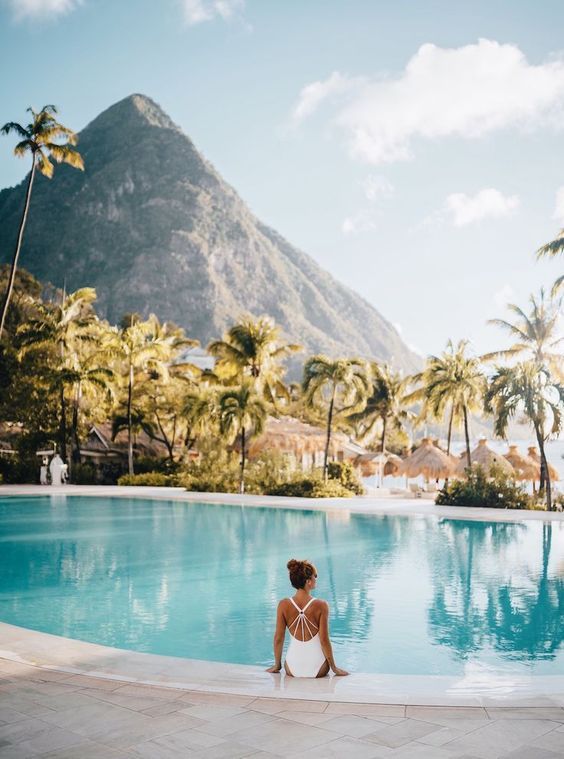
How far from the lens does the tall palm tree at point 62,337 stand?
29656 mm

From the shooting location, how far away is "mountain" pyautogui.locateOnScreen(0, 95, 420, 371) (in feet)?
367

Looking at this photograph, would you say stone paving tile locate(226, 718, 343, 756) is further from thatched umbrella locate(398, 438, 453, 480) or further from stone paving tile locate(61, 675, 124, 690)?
thatched umbrella locate(398, 438, 453, 480)

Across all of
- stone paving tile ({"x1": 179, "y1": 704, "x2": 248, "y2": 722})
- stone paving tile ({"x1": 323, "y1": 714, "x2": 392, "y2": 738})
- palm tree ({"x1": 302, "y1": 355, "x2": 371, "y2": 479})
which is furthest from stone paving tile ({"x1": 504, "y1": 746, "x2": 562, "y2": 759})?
palm tree ({"x1": 302, "y1": 355, "x2": 371, "y2": 479})

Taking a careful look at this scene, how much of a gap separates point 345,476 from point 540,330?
8465 millimetres

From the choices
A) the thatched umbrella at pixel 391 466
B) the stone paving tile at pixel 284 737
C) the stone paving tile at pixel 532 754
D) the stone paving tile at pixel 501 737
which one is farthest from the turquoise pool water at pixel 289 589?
the thatched umbrella at pixel 391 466

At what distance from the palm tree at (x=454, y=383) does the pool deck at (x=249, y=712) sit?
22.6m

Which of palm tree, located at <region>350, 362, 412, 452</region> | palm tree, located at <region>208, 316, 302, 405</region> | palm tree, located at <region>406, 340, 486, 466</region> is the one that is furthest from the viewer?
palm tree, located at <region>350, 362, 412, 452</region>

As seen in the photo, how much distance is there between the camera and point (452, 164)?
4784cm

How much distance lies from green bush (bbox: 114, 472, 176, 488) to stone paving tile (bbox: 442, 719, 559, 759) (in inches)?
977

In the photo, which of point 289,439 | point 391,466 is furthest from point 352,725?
point 391,466

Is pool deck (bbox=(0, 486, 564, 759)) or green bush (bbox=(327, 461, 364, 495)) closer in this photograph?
pool deck (bbox=(0, 486, 564, 759))

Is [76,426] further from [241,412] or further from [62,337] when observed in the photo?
[241,412]

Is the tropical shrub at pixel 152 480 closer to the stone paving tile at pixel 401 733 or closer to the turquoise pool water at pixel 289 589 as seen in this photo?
the turquoise pool water at pixel 289 589

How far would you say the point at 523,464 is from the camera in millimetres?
28516
